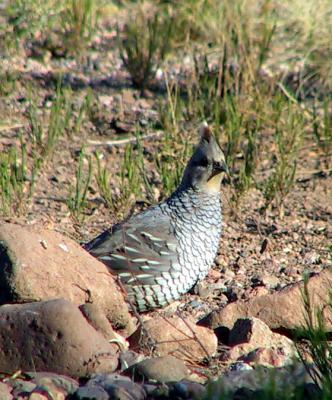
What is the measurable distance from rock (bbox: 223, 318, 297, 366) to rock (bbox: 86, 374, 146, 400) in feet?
2.53

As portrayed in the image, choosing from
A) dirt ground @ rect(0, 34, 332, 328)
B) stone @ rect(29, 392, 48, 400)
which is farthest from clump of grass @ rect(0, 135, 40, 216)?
stone @ rect(29, 392, 48, 400)

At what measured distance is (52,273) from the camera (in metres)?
5.55

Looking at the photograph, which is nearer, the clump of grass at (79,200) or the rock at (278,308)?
the rock at (278,308)

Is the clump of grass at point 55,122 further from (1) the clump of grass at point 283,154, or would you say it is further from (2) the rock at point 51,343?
(2) the rock at point 51,343

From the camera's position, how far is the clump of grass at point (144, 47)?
10281 millimetres

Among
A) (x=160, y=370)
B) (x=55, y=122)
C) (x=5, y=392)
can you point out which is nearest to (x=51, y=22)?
(x=55, y=122)

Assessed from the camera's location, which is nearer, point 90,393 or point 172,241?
point 90,393

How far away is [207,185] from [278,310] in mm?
1199

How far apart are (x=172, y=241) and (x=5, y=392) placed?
209 cm

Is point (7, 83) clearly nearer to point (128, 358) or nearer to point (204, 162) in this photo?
point (204, 162)

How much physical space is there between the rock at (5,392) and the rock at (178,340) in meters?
0.95

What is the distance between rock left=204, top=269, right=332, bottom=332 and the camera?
5.92 metres

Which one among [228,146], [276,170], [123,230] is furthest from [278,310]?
[228,146]

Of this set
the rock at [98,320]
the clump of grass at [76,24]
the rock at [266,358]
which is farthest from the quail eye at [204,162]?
the clump of grass at [76,24]
